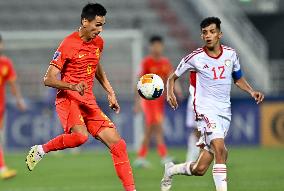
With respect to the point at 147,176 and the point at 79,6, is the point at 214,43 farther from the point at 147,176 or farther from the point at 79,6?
the point at 79,6

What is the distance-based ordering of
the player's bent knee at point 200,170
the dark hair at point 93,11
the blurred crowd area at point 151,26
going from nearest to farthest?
the dark hair at point 93,11, the player's bent knee at point 200,170, the blurred crowd area at point 151,26

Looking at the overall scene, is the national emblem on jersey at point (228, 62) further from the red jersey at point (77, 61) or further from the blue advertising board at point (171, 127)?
the blue advertising board at point (171, 127)

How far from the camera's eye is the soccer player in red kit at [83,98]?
919 cm

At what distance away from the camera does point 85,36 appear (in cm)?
943

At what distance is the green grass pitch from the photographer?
12117 millimetres

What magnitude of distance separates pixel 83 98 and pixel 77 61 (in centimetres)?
40

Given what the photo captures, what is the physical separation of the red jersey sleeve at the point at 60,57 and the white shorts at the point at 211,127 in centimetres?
165

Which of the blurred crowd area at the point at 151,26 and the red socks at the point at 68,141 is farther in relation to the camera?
the blurred crowd area at the point at 151,26

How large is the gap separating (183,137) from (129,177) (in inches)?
552

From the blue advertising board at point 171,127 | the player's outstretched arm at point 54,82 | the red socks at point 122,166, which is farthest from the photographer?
the blue advertising board at point 171,127

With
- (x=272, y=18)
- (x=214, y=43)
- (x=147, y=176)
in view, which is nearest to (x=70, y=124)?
(x=214, y=43)

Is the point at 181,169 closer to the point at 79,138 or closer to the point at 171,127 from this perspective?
the point at 79,138

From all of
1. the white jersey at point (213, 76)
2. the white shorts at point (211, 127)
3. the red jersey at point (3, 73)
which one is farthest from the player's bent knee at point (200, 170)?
the red jersey at point (3, 73)

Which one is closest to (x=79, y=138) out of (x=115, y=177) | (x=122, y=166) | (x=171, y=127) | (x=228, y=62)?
(x=122, y=166)
